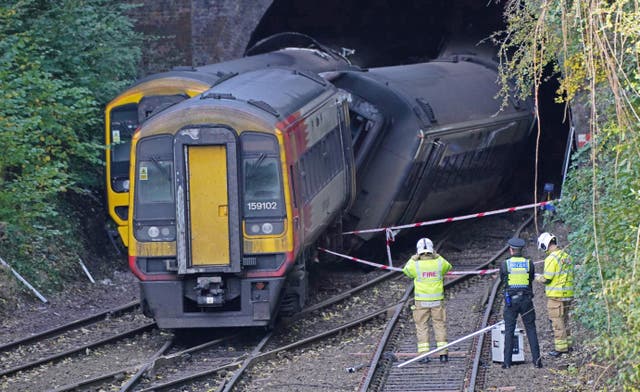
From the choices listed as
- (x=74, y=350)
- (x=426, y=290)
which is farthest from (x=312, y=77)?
(x=74, y=350)

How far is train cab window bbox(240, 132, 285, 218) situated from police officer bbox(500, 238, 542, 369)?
2.71 m

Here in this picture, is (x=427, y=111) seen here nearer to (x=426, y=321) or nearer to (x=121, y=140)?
(x=121, y=140)

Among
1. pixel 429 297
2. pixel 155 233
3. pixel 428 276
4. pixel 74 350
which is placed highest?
pixel 155 233

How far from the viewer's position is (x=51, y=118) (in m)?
16.9

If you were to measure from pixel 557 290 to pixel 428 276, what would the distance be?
1382 mm

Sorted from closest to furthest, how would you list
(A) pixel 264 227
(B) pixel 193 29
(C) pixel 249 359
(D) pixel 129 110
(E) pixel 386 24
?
(C) pixel 249 359 < (A) pixel 264 227 < (D) pixel 129 110 < (B) pixel 193 29 < (E) pixel 386 24

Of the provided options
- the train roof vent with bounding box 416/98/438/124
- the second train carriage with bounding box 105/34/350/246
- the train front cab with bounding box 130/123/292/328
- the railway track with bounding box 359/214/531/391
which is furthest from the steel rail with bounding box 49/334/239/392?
the train roof vent with bounding box 416/98/438/124

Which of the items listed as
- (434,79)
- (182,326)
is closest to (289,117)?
(182,326)

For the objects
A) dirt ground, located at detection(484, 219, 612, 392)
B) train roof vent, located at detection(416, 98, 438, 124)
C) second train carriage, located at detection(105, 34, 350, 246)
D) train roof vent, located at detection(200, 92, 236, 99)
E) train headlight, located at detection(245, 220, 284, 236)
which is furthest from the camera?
train roof vent, located at detection(416, 98, 438, 124)

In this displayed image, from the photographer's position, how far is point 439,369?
1189 cm

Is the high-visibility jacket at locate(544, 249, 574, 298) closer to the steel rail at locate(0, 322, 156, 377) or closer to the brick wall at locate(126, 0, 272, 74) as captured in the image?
the steel rail at locate(0, 322, 156, 377)

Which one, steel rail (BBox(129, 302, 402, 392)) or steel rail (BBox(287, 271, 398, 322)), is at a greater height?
steel rail (BBox(129, 302, 402, 392))

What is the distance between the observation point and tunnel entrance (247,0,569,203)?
27578mm

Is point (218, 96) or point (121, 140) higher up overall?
point (218, 96)
